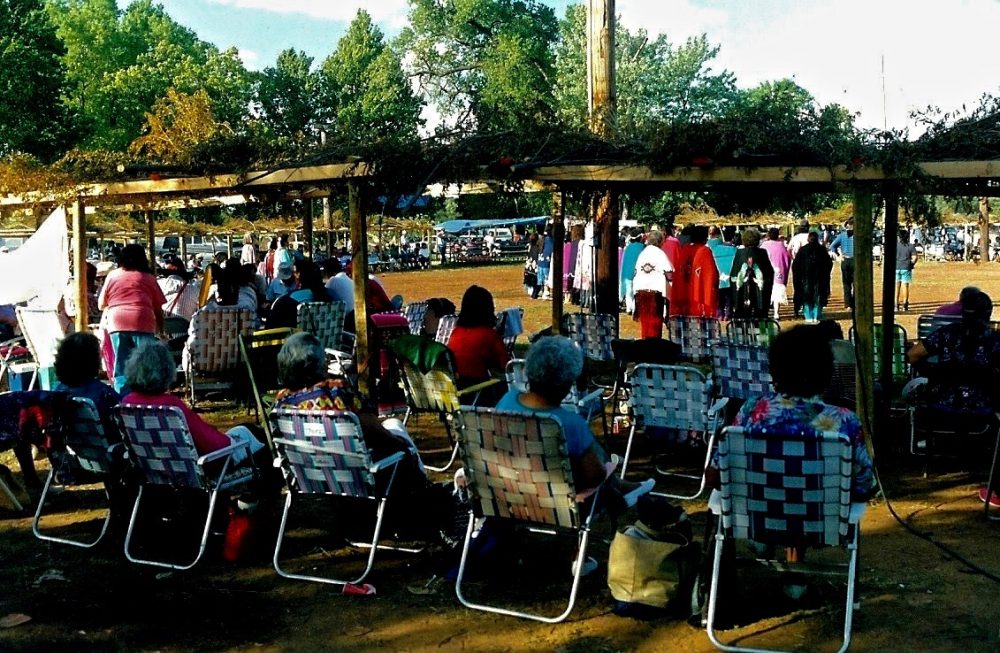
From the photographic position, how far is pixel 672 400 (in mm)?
6500

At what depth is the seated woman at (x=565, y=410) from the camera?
4.63 meters

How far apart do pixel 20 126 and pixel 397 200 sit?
27.2 m

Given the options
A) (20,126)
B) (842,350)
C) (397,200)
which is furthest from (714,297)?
(20,126)

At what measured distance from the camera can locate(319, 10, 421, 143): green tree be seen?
188 ft

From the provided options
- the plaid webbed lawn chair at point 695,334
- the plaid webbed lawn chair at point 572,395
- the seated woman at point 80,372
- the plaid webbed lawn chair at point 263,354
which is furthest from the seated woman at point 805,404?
the plaid webbed lawn chair at point 263,354

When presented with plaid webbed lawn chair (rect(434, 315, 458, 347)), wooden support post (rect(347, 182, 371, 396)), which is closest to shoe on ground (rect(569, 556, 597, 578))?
wooden support post (rect(347, 182, 371, 396))

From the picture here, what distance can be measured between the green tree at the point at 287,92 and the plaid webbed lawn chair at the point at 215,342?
2073 inches

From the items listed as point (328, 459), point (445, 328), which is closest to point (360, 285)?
point (445, 328)

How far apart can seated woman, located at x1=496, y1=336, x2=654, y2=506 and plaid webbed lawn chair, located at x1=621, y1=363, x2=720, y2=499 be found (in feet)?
5.36

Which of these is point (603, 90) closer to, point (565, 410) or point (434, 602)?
point (565, 410)

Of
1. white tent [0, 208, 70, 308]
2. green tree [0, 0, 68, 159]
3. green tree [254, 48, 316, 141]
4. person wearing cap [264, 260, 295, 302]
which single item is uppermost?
green tree [254, 48, 316, 141]

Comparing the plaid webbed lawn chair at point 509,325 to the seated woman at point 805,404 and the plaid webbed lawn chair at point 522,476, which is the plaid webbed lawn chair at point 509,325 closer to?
the plaid webbed lawn chair at point 522,476

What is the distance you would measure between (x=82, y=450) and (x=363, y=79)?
60.0m

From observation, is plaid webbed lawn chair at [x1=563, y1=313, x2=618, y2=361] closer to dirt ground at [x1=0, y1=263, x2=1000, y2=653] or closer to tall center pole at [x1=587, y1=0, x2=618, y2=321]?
tall center pole at [x1=587, y1=0, x2=618, y2=321]
